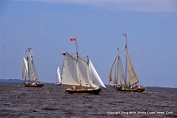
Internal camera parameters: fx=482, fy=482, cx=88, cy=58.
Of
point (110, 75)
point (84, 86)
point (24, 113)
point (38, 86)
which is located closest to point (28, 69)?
point (38, 86)

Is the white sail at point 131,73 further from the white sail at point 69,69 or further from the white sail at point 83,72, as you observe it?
the white sail at point 69,69

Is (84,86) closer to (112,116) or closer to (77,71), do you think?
(77,71)

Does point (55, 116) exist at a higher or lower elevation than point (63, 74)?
lower

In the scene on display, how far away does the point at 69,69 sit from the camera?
90.8 metres

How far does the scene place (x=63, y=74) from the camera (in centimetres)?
9100

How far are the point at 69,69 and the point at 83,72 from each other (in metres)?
2.74

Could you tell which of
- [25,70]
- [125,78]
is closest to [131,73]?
[125,78]

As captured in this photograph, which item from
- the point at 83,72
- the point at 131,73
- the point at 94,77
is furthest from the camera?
the point at 131,73

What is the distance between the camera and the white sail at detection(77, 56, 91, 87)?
90.3 m

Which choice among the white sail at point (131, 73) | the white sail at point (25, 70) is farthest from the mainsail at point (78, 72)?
the white sail at point (25, 70)

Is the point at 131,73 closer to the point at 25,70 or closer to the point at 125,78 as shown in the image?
the point at 125,78

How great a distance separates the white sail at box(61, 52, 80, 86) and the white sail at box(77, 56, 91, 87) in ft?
2.48

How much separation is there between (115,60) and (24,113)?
249 ft

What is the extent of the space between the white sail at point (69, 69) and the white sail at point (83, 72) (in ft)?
2.48
